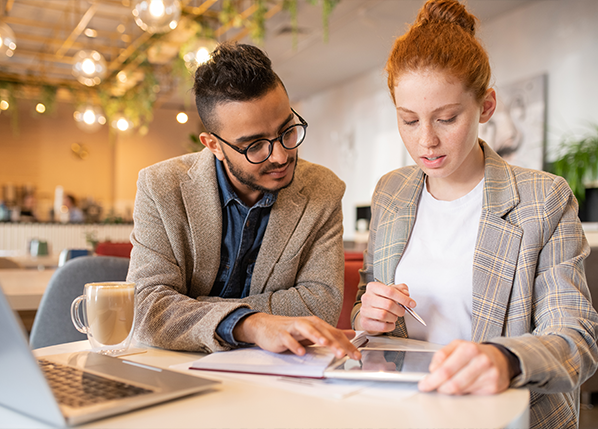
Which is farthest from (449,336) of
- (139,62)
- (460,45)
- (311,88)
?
(311,88)

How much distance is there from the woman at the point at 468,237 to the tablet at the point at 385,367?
15 cm

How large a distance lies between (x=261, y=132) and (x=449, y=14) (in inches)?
21.3

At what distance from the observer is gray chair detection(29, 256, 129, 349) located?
184cm

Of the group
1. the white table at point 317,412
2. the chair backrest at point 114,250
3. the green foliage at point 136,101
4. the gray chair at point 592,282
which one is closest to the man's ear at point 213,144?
the white table at point 317,412

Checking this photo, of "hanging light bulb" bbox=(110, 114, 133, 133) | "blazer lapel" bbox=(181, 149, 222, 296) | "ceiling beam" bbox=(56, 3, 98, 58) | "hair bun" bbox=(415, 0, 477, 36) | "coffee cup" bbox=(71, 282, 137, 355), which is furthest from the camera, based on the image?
"hanging light bulb" bbox=(110, 114, 133, 133)

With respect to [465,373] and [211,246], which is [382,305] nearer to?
[465,373]

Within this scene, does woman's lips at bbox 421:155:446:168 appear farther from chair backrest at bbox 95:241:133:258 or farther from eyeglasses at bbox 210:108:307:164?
chair backrest at bbox 95:241:133:258

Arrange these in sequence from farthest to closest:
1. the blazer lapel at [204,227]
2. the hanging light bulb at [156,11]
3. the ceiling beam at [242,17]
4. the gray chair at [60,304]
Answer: the ceiling beam at [242,17], the hanging light bulb at [156,11], the gray chair at [60,304], the blazer lapel at [204,227]

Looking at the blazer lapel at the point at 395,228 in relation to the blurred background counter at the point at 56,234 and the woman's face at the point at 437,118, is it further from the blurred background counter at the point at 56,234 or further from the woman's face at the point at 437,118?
the blurred background counter at the point at 56,234

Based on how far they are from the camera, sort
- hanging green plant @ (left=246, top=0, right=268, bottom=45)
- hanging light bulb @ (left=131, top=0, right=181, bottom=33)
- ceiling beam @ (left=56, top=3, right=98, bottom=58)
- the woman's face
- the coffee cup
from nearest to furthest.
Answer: the coffee cup → the woman's face → hanging light bulb @ (left=131, top=0, right=181, bottom=33) → hanging green plant @ (left=246, top=0, right=268, bottom=45) → ceiling beam @ (left=56, top=3, right=98, bottom=58)

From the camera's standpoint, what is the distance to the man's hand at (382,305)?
1.07 meters

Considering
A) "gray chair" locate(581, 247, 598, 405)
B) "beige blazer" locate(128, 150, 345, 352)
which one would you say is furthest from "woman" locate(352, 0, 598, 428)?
"gray chair" locate(581, 247, 598, 405)

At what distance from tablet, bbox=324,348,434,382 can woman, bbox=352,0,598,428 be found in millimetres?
152

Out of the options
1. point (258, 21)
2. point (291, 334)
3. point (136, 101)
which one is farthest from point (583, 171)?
point (136, 101)
